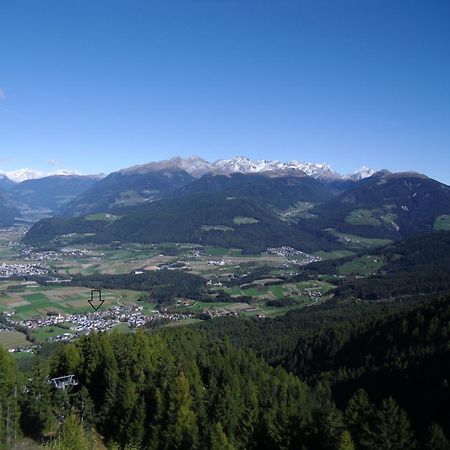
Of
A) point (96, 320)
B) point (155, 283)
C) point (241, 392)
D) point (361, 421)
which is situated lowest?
point (96, 320)

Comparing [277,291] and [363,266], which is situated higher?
[363,266]

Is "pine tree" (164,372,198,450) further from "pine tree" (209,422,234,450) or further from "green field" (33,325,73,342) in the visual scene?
"green field" (33,325,73,342)

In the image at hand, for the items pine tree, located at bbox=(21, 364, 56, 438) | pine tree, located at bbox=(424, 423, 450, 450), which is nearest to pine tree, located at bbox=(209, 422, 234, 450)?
pine tree, located at bbox=(424, 423, 450, 450)

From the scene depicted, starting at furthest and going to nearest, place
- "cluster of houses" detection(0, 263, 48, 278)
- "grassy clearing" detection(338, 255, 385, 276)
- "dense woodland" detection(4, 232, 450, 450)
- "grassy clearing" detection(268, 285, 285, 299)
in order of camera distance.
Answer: "grassy clearing" detection(338, 255, 385, 276) → "cluster of houses" detection(0, 263, 48, 278) → "grassy clearing" detection(268, 285, 285, 299) → "dense woodland" detection(4, 232, 450, 450)

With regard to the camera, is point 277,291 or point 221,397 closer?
point 221,397

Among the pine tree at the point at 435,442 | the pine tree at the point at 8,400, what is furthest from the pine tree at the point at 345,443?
the pine tree at the point at 8,400

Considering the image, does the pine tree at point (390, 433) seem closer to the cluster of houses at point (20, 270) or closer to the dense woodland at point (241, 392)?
the dense woodland at point (241, 392)

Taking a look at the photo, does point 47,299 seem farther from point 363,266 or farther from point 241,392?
point 363,266

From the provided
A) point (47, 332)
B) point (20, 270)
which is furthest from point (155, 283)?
point (47, 332)
